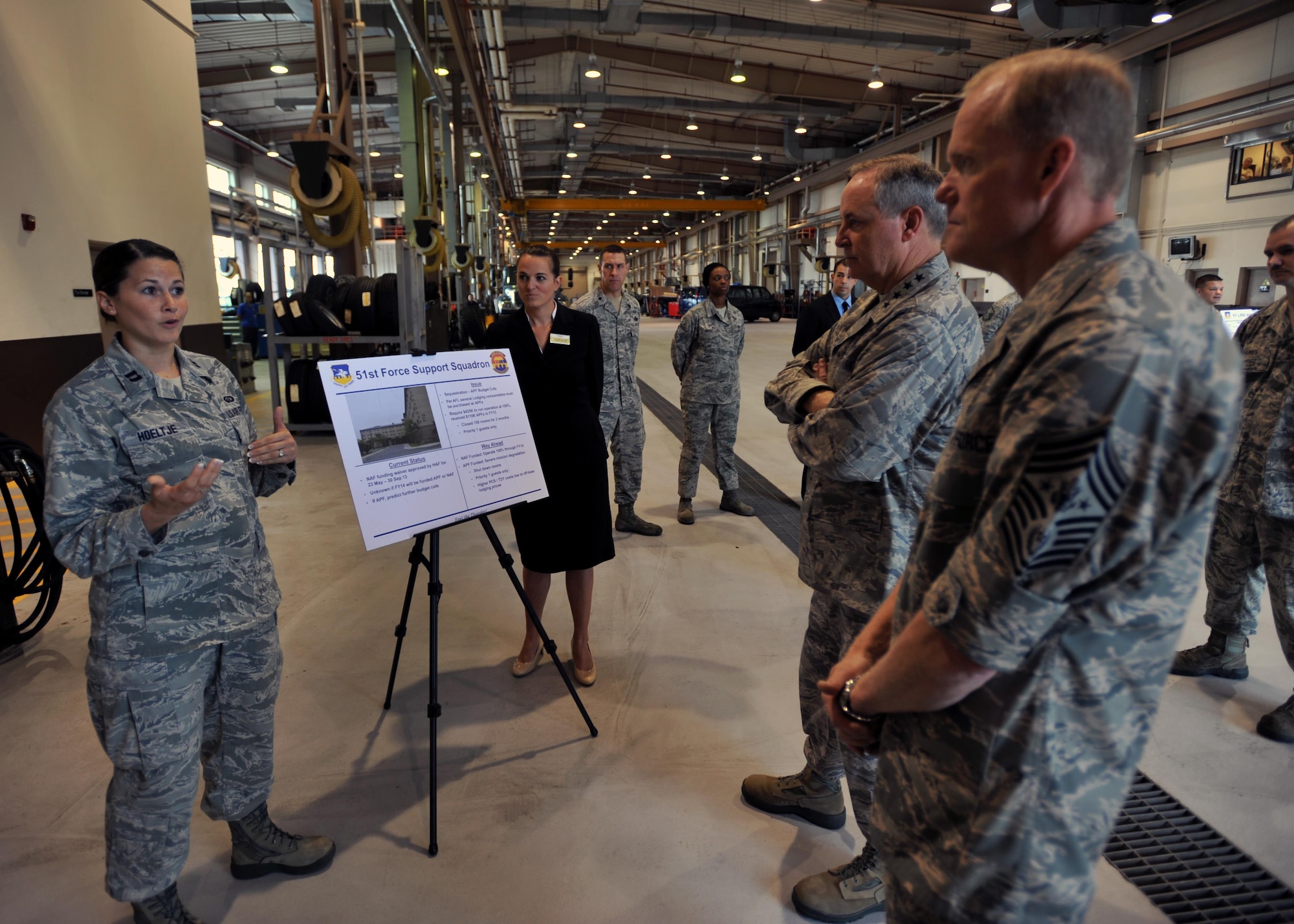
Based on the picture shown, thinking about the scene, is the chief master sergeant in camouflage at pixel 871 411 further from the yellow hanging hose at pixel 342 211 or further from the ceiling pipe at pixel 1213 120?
the ceiling pipe at pixel 1213 120

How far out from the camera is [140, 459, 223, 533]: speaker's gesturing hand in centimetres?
149

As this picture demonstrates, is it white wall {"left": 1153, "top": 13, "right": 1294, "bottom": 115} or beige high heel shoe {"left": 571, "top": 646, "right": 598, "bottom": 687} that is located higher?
white wall {"left": 1153, "top": 13, "right": 1294, "bottom": 115}

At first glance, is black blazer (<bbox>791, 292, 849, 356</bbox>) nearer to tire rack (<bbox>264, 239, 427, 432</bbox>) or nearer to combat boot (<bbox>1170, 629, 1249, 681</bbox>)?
combat boot (<bbox>1170, 629, 1249, 681</bbox>)

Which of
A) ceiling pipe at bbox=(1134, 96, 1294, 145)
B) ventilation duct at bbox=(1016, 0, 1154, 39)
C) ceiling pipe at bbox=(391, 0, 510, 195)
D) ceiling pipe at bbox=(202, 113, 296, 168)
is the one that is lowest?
ceiling pipe at bbox=(1134, 96, 1294, 145)

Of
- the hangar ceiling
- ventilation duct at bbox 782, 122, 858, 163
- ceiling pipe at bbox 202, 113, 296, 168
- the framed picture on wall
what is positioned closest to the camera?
the framed picture on wall

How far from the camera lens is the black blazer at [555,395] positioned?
288 cm

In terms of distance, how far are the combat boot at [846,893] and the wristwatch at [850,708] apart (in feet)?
3.21

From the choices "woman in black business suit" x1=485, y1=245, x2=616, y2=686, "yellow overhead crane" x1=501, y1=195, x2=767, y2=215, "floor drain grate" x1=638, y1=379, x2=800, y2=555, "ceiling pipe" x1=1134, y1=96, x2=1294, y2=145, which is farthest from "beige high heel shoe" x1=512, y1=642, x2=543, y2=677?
"yellow overhead crane" x1=501, y1=195, x2=767, y2=215

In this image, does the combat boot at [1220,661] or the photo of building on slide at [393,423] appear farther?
the combat boot at [1220,661]

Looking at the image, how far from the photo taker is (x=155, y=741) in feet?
5.60

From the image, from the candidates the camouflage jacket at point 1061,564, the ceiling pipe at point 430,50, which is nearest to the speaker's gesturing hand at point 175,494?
the camouflage jacket at point 1061,564

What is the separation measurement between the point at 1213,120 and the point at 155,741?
13199mm

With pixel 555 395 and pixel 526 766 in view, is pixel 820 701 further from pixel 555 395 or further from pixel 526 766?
pixel 555 395

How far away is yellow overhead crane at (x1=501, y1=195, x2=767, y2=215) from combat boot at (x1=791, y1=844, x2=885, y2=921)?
94.6ft
